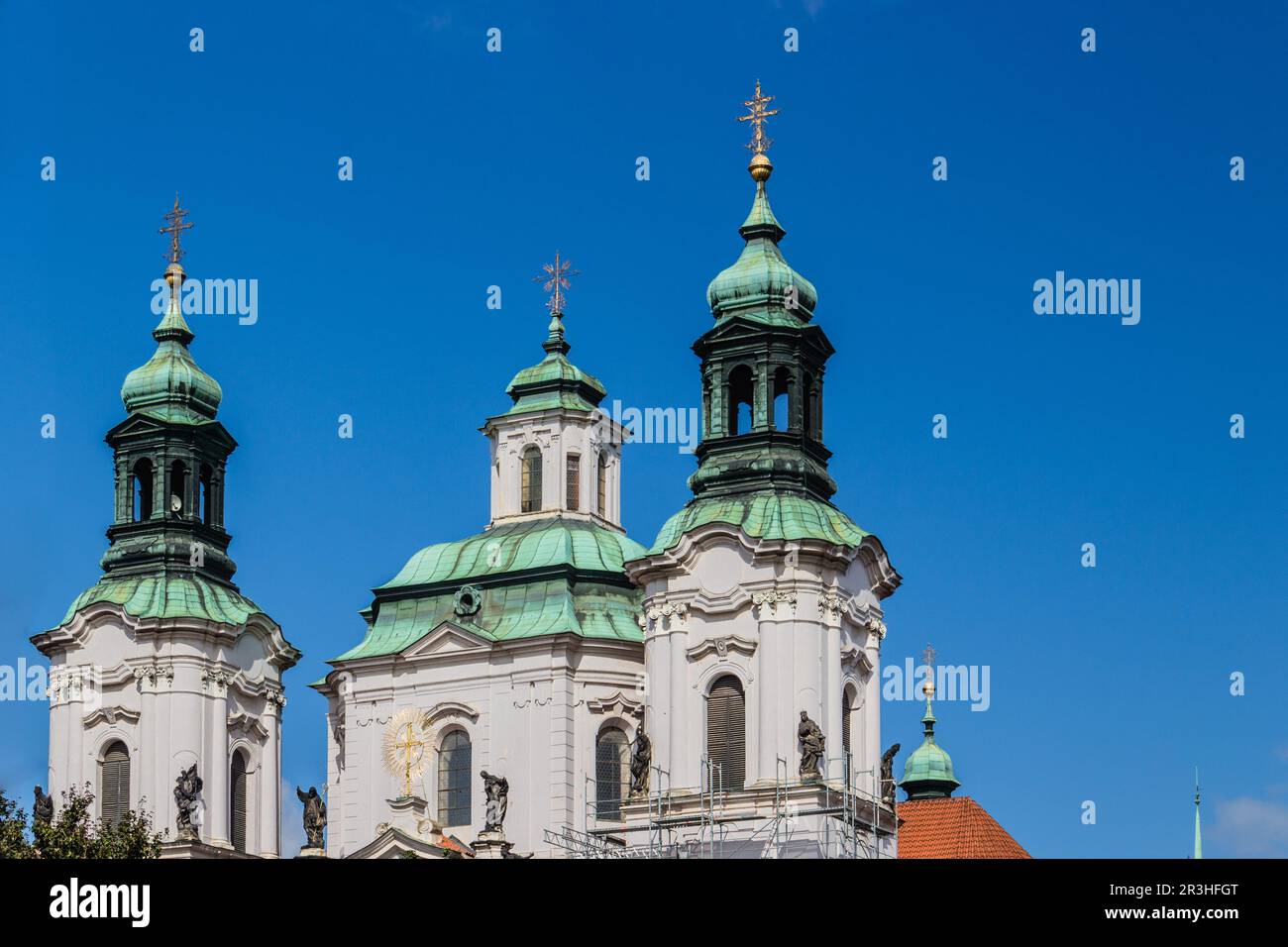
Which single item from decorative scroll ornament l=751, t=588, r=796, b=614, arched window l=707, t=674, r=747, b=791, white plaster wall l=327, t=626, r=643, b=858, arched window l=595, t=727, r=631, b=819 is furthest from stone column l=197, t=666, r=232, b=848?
decorative scroll ornament l=751, t=588, r=796, b=614

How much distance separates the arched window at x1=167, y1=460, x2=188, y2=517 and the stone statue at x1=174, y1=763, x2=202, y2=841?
→ 7.60 m

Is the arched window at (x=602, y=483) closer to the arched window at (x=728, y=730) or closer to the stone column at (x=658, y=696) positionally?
the stone column at (x=658, y=696)

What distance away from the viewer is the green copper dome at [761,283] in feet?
214

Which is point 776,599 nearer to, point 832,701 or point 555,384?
point 832,701

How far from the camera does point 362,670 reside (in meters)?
67.8

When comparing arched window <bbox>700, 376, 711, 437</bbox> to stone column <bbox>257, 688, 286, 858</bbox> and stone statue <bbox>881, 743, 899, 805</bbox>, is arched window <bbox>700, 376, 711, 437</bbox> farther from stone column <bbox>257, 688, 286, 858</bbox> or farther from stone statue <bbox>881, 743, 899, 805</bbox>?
stone column <bbox>257, 688, 286, 858</bbox>

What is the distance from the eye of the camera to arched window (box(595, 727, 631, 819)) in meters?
65.1

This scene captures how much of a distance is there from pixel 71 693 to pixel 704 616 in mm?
17747

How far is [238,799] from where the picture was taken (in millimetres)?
70688

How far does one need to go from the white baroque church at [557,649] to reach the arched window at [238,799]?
129 millimetres

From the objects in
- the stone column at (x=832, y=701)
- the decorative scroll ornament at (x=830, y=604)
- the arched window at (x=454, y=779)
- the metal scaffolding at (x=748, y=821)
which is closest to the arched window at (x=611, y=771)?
the metal scaffolding at (x=748, y=821)

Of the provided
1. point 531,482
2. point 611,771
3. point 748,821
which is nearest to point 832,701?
point 748,821

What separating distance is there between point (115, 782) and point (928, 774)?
3268cm
